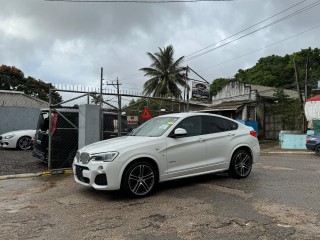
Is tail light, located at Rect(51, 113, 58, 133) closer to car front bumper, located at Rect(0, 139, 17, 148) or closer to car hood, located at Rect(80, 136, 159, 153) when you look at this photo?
car hood, located at Rect(80, 136, 159, 153)

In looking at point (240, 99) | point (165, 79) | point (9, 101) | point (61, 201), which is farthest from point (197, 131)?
point (165, 79)

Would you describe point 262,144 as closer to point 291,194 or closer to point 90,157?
point 291,194

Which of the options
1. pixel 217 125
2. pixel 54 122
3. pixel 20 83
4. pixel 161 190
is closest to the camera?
pixel 161 190

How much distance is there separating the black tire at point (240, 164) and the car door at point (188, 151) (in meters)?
0.92

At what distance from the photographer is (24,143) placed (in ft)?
51.2

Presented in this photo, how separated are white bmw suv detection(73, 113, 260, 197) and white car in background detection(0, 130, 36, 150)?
9511mm

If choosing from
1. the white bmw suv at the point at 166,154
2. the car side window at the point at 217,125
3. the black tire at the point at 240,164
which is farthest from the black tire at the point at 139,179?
the black tire at the point at 240,164

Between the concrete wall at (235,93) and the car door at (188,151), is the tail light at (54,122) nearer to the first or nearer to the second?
the car door at (188,151)

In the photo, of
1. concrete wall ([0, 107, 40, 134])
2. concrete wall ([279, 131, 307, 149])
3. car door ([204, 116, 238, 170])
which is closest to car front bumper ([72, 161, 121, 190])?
car door ([204, 116, 238, 170])

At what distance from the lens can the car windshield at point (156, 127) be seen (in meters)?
7.23

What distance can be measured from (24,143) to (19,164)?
14.8 feet

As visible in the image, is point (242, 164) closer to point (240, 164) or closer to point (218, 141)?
point (240, 164)

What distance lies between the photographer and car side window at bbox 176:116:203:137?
24.3 ft

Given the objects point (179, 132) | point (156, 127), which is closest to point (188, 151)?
point (179, 132)
